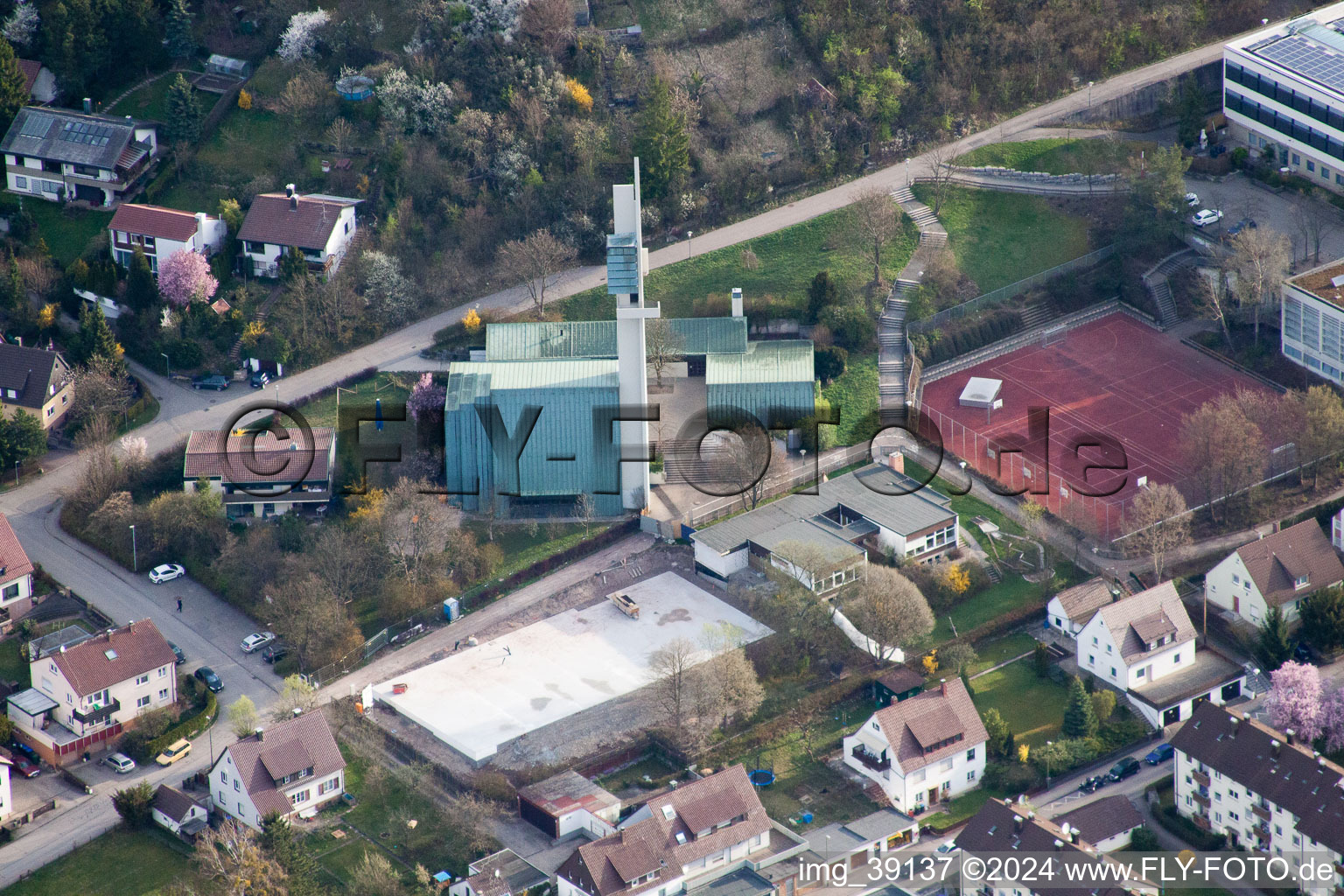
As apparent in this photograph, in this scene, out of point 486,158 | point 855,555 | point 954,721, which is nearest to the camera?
point 954,721

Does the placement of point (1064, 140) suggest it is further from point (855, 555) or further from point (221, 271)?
point (221, 271)

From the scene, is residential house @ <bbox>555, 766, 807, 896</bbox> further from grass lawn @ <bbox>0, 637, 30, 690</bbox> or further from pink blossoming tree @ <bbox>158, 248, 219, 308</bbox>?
pink blossoming tree @ <bbox>158, 248, 219, 308</bbox>

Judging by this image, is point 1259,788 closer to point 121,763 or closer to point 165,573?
point 121,763

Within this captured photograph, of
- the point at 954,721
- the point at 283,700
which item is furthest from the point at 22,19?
the point at 954,721

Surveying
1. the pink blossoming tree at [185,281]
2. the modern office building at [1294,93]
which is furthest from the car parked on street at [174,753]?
the modern office building at [1294,93]

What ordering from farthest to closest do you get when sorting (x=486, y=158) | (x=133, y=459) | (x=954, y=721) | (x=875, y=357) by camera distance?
(x=486, y=158) < (x=875, y=357) < (x=133, y=459) < (x=954, y=721)

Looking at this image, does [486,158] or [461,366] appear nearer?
[461,366]

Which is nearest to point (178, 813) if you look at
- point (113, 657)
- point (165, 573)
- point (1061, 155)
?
point (113, 657)
